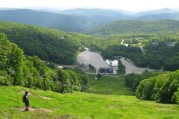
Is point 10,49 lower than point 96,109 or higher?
higher

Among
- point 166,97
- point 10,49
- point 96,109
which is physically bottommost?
point 166,97

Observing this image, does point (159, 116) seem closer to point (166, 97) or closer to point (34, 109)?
point (34, 109)

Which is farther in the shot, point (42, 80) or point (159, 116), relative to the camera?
point (42, 80)

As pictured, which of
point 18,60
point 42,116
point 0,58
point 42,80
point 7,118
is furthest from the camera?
point 42,80

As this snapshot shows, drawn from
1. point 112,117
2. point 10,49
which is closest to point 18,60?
point 10,49

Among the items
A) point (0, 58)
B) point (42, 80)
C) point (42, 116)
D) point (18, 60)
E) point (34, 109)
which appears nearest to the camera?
point (42, 116)

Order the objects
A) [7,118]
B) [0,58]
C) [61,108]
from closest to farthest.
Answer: [7,118], [61,108], [0,58]

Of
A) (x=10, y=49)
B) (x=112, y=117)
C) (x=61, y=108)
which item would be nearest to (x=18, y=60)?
(x=10, y=49)

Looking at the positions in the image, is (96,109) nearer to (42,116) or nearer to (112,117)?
(112,117)

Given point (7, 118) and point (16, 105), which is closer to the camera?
point (7, 118)
